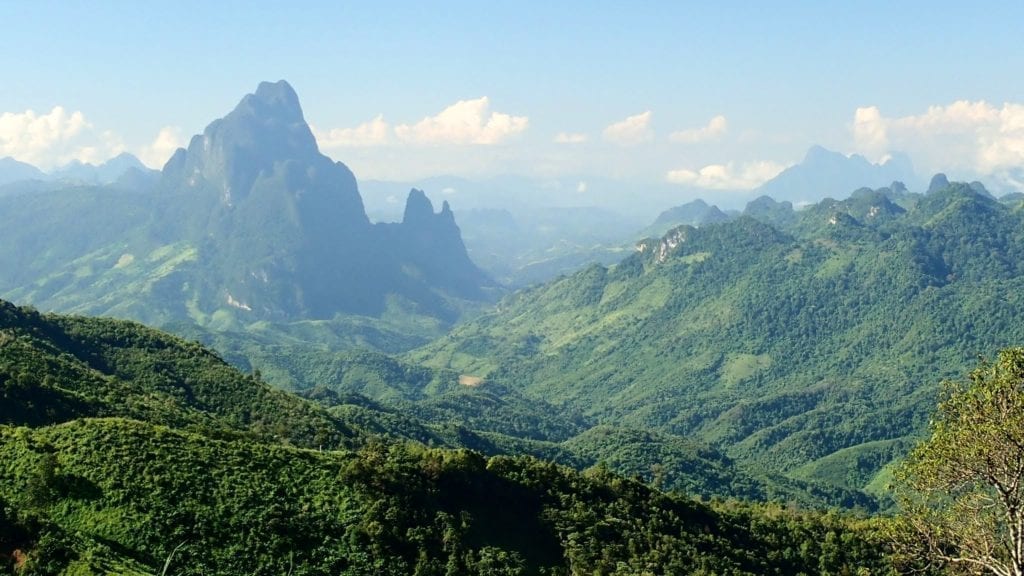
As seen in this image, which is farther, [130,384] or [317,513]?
[130,384]

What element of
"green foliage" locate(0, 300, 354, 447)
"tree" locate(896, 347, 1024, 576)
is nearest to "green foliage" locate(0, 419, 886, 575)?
"green foliage" locate(0, 300, 354, 447)

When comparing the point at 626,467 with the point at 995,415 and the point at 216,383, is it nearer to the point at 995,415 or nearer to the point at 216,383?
the point at 216,383

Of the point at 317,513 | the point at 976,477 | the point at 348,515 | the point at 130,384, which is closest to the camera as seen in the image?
the point at 976,477

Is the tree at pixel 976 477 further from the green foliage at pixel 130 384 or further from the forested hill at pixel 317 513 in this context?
the green foliage at pixel 130 384

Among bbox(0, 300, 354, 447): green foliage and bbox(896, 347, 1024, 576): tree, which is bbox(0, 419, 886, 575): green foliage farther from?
bbox(896, 347, 1024, 576): tree

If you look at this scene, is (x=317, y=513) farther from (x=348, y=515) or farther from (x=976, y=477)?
(x=976, y=477)

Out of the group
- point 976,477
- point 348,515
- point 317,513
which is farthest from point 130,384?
point 976,477
